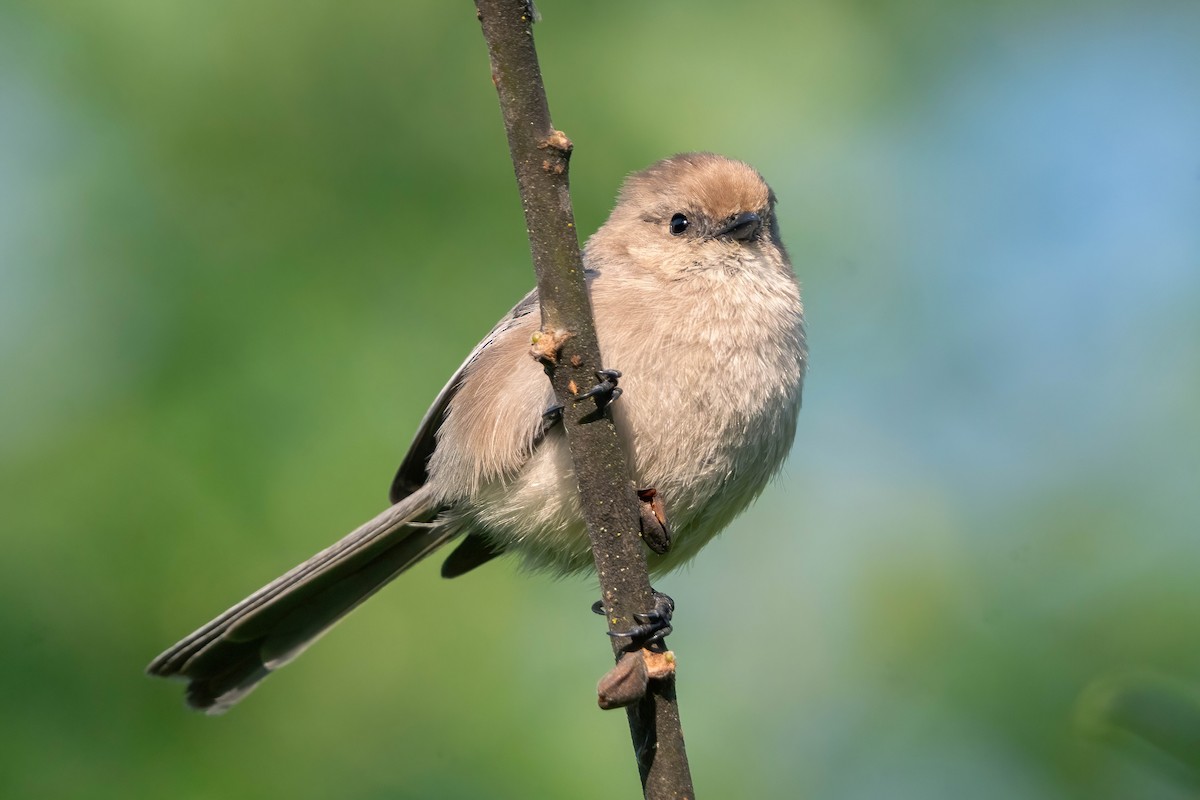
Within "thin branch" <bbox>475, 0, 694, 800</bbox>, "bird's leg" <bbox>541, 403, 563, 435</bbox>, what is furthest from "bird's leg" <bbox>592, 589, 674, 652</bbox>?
"bird's leg" <bbox>541, 403, 563, 435</bbox>

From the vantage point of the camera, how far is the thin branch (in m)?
2.20

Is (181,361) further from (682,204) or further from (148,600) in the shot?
(682,204)

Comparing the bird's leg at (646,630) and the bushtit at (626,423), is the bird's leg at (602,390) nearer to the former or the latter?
the bird's leg at (646,630)

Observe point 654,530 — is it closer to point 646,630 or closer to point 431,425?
point 646,630

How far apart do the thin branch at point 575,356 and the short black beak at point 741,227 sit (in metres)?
1.70

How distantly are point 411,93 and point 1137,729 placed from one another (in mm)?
4343

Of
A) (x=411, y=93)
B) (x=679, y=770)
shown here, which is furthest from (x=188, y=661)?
(x=411, y=93)

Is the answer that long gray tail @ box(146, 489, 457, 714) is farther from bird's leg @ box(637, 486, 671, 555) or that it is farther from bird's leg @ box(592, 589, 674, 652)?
bird's leg @ box(592, 589, 674, 652)

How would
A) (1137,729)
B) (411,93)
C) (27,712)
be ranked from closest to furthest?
(1137,729) < (27,712) < (411,93)

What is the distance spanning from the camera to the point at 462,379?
4.23m

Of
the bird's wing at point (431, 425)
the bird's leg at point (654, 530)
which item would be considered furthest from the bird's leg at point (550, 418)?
the bird's wing at point (431, 425)

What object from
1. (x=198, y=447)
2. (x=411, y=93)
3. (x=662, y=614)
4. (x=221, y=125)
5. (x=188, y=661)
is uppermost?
(x=411, y=93)

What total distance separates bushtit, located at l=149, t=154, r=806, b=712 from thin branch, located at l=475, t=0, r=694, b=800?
3.04ft

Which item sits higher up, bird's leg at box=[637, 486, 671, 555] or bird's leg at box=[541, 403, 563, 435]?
bird's leg at box=[541, 403, 563, 435]
